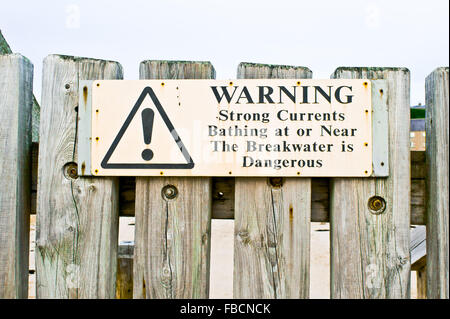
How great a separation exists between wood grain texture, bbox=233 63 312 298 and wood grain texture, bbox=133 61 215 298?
0.14 metres

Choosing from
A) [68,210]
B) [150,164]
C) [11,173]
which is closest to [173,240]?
[150,164]

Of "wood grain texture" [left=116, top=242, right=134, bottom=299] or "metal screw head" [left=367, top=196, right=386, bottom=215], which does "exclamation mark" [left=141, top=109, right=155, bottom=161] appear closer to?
"metal screw head" [left=367, top=196, right=386, bottom=215]

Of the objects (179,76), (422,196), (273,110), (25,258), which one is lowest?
(25,258)

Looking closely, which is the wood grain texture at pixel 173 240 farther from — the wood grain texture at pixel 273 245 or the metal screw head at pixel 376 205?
the metal screw head at pixel 376 205

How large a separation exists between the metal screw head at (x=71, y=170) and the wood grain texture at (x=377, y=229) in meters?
1.06

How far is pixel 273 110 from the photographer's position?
1.46m

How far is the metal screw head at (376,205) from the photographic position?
144 cm

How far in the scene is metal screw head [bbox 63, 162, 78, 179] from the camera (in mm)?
1502

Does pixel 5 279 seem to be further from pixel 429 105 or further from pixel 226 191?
pixel 429 105

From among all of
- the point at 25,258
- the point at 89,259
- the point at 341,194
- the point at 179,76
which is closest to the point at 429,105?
the point at 341,194

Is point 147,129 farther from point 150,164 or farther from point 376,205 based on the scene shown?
point 376,205

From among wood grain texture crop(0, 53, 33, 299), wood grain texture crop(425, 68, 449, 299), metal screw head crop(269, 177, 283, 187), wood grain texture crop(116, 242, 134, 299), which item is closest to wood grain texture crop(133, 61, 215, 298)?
metal screw head crop(269, 177, 283, 187)

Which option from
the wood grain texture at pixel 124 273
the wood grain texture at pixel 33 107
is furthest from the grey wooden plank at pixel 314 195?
the wood grain texture at pixel 124 273
